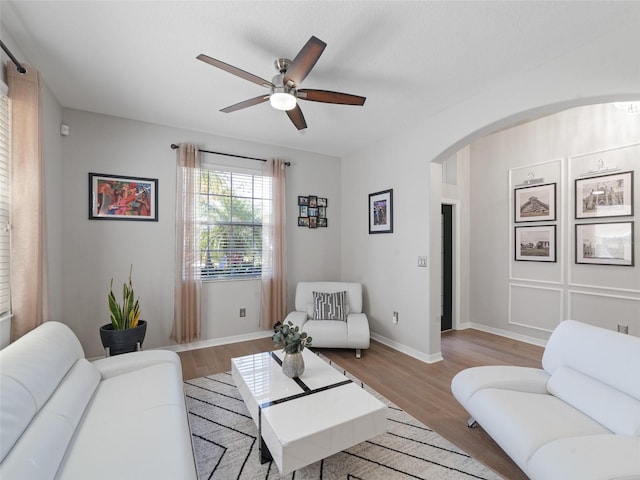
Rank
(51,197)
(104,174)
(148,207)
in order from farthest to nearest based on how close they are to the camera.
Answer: (148,207) < (104,174) < (51,197)

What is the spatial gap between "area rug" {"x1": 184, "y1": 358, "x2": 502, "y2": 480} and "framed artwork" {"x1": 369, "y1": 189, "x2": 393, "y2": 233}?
2.21 m

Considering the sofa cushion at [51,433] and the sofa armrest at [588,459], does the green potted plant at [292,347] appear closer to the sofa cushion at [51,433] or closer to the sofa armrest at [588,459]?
the sofa cushion at [51,433]

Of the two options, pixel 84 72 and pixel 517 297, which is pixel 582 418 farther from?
pixel 84 72

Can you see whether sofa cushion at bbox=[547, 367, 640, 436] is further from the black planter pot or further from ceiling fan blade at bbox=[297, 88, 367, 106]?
the black planter pot

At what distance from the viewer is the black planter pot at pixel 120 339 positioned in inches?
104

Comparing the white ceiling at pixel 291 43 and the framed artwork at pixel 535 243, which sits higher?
the white ceiling at pixel 291 43

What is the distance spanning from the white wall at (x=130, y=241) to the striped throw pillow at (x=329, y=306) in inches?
26.7

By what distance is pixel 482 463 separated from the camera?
1716 millimetres

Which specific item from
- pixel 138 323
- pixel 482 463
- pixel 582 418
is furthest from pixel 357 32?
Answer: pixel 138 323

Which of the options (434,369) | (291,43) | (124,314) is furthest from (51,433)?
(434,369)

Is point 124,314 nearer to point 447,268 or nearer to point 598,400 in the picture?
point 598,400

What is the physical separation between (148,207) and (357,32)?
286 cm

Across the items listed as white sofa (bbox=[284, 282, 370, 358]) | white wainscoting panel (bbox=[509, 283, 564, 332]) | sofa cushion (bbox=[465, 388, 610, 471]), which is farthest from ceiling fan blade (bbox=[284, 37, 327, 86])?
white wainscoting panel (bbox=[509, 283, 564, 332])

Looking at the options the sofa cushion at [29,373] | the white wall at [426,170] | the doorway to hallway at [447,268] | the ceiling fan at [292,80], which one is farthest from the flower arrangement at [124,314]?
the doorway to hallway at [447,268]
